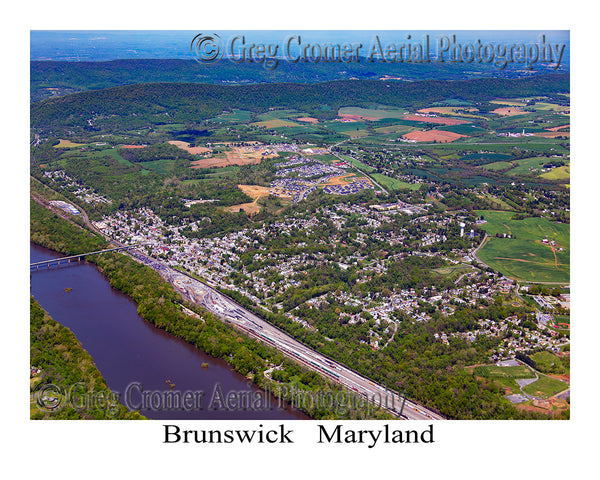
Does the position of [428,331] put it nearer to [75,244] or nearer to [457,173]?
[75,244]

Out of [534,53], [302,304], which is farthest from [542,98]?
[302,304]

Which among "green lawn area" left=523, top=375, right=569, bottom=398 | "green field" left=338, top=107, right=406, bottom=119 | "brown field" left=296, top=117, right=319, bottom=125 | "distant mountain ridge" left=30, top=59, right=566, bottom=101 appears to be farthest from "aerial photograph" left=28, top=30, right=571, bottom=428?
"distant mountain ridge" left=30, top=59, right=566, bottom=101

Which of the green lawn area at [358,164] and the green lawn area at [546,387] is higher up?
the green lawn area at [358,164]

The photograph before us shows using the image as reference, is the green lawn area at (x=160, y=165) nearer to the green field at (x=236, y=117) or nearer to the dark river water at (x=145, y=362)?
the green field at (x=236, y=117)

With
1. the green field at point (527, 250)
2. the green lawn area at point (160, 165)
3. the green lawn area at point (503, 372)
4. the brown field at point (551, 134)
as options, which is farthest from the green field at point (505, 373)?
the brown field at point (551, 134)

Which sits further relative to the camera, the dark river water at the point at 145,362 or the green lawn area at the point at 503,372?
the green lawn area at the point at 503,372

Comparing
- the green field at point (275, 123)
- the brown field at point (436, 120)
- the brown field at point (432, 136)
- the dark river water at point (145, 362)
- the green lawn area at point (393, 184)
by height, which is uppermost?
the brown field at point (436, 120)
